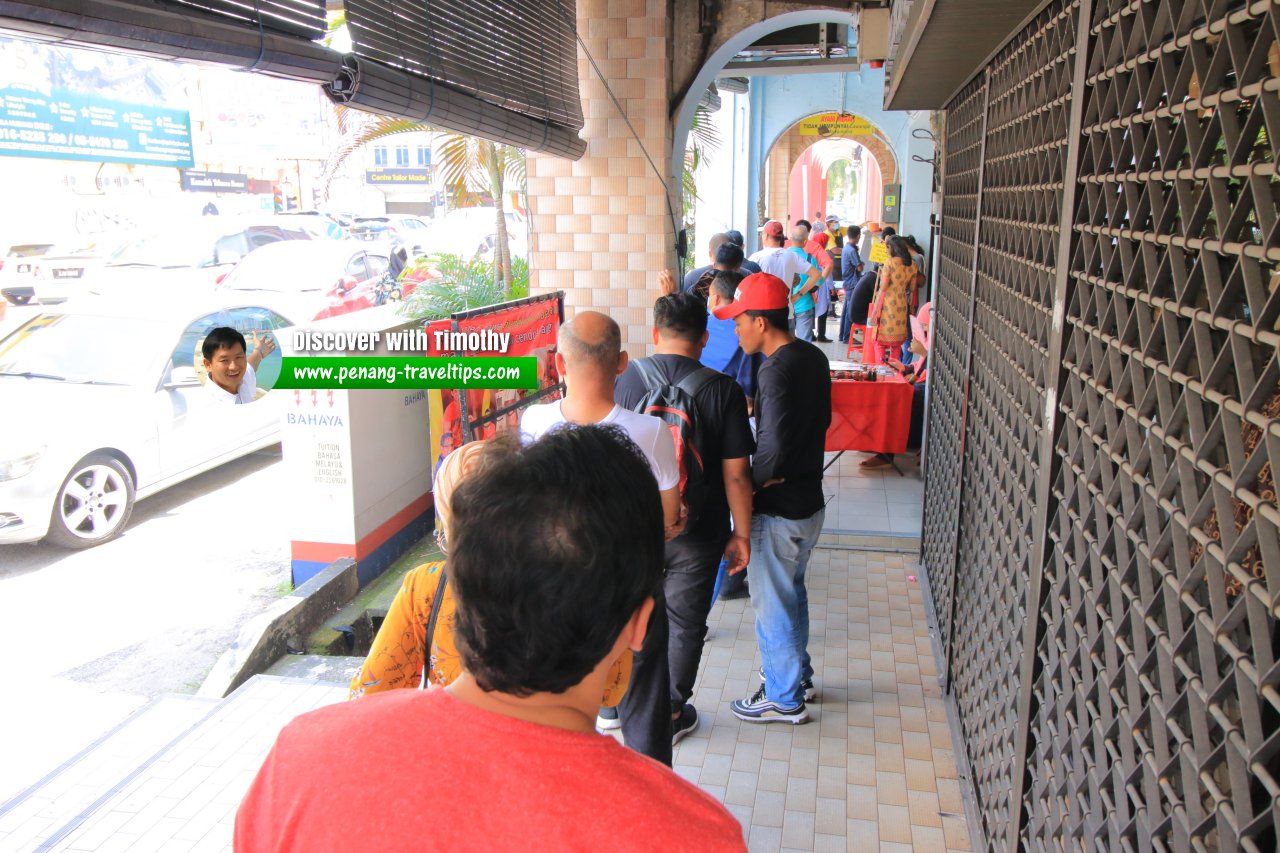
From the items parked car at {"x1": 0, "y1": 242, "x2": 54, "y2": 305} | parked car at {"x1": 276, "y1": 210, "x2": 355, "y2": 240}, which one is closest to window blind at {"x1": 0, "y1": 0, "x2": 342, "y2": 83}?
parked car at {"x1": 0, "y1": 242, "x2": 54, "y2": 305}

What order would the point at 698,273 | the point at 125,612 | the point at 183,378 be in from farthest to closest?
the point at 183,378
the point at 698,273
the point at 125,612

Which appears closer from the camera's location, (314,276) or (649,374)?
(649,374)

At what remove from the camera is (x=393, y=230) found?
72.8 ft

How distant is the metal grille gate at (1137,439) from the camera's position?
1.22m

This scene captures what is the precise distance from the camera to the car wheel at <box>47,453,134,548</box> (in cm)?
668

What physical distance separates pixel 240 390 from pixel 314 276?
636cm

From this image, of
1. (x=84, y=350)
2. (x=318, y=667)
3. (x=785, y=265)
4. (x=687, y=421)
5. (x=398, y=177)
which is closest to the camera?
(x=687, y=421)

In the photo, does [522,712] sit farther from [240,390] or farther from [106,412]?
[106,412]

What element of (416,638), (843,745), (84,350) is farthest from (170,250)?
(416,638)

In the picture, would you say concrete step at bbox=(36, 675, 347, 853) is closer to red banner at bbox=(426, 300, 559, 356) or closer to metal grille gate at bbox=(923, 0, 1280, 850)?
red banner at bbox=(426, 300, 559, 356)

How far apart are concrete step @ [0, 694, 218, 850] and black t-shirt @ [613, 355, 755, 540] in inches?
94.8

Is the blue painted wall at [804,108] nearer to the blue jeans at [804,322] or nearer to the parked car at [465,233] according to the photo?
the blue jeans at [804,322]

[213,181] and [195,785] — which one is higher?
[213,181]

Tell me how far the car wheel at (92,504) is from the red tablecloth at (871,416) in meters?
5.22
